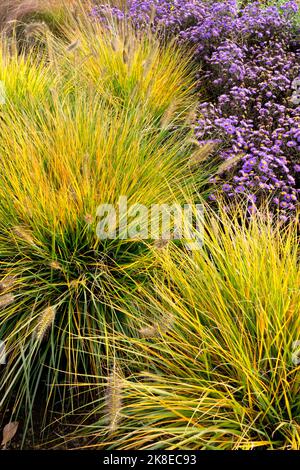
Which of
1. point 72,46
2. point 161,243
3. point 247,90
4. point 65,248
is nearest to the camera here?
point 161,243

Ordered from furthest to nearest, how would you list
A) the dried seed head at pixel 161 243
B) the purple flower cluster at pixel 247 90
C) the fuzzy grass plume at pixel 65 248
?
the purple flower cluster at pixel 247 90 < the fuzzy grass plume at pixel 65 248 < the dried seed head at pixel 161 243

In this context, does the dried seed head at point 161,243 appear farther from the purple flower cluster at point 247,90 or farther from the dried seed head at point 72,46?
the dried seed head at point 72,46

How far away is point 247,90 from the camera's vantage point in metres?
4.46

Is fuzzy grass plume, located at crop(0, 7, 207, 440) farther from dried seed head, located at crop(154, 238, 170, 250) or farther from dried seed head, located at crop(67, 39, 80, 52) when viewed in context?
dried seed head, located at crop(67, 39, 80, 52)

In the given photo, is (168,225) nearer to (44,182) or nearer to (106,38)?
(44,182)

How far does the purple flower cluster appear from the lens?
364 centimetres

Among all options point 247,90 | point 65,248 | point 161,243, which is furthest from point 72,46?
point 161,243

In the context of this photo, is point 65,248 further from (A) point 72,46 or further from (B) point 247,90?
(B) point 247,90

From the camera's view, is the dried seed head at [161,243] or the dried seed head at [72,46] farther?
the dried seed head at [72,46]

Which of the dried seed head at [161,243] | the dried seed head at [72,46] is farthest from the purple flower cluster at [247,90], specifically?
the dried seed head at [72,46]

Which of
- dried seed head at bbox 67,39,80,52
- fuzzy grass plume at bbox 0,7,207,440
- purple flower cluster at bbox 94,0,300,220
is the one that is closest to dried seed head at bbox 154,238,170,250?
fuzzy grass plume at bbox 0,7,207,440

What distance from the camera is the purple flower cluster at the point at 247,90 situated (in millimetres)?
3637
